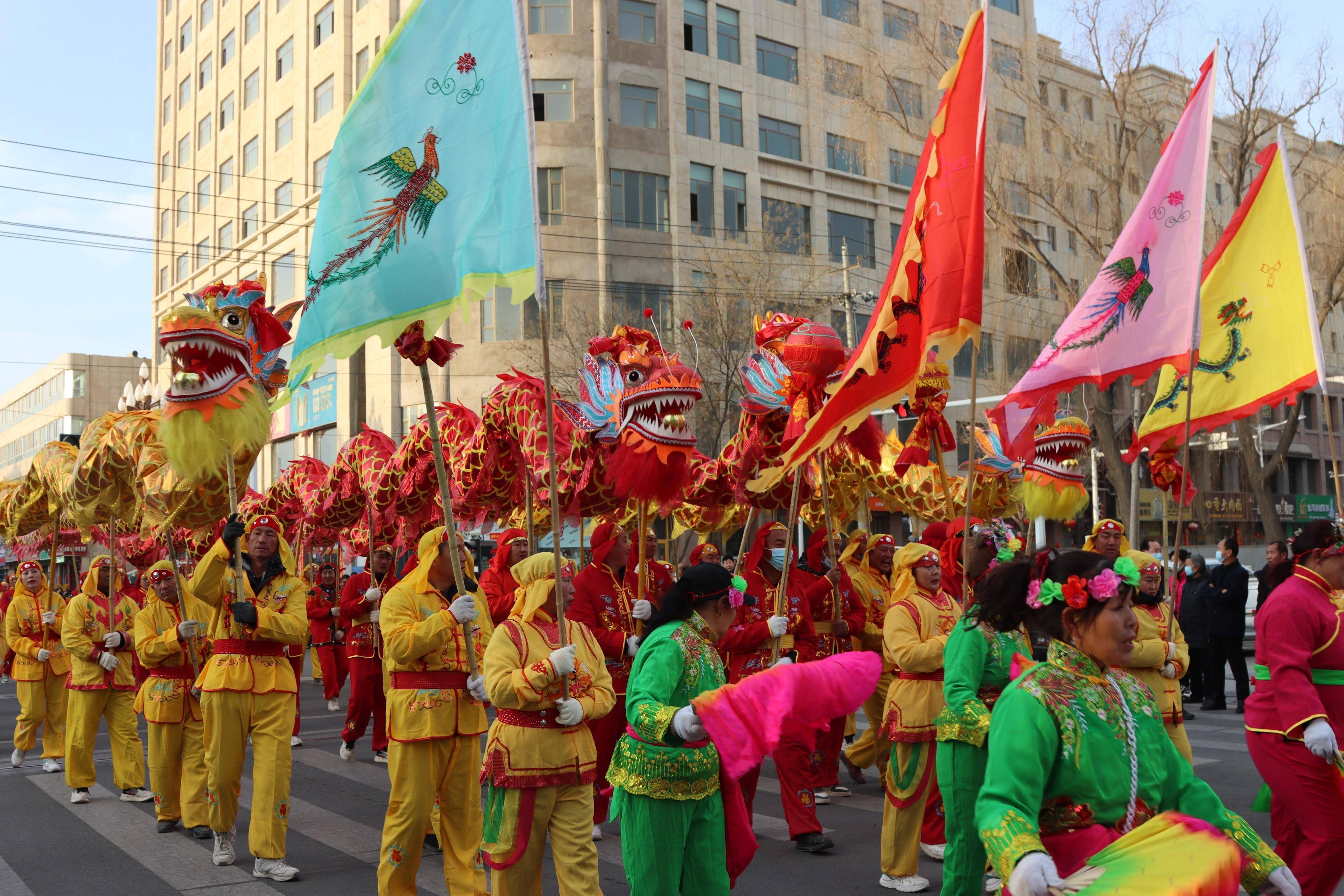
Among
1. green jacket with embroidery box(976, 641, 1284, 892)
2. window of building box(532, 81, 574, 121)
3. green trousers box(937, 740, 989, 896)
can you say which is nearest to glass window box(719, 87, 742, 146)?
window of building box(532, 81, 574, 121)

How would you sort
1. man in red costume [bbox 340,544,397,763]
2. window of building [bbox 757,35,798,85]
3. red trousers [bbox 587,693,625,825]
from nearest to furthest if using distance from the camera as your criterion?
red trousers [bbox 587,693,625,825] → man in red costume [bbox 340,544,397,763] → window of building [bbox 757,35,798,85]

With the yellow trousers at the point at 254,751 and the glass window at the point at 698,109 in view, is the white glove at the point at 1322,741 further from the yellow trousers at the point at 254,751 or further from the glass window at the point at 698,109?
the glass window at the point at 698,109

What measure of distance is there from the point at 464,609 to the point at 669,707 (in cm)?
166

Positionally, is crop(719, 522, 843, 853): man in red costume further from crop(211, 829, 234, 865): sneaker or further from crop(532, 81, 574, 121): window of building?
crop(532, 81, 574, 121): window of building

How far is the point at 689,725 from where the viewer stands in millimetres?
4031

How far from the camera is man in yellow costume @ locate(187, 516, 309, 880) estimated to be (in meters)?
6.43

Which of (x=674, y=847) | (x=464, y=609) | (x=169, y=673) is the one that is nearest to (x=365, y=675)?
(x=169, y=673)

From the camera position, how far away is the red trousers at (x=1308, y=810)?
4.86m

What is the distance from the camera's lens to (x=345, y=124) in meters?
5.65

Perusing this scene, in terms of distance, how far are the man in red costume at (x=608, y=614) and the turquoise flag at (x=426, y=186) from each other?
2489mm

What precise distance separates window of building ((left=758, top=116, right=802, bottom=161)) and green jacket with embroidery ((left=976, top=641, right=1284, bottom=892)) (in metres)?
31.1

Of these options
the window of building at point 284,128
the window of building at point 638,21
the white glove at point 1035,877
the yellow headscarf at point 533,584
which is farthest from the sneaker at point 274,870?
the window of building at point 284,128

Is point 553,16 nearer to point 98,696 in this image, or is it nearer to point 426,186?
point 98,696

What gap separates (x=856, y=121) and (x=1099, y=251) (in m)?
6.30
